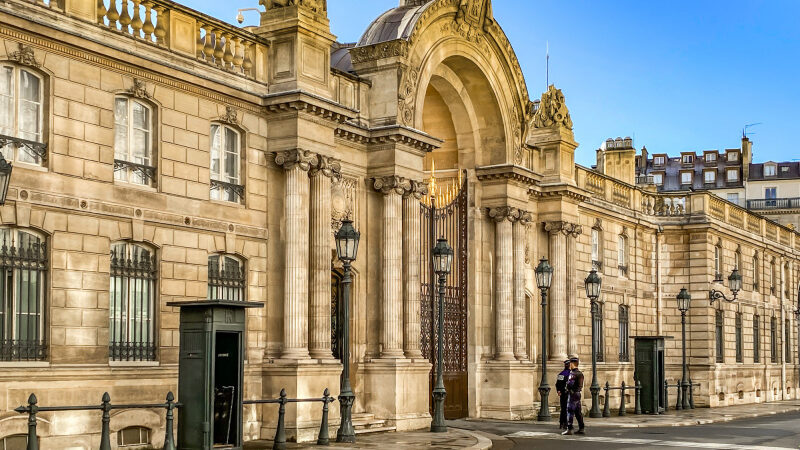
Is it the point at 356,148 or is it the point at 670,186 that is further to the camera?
the point at 670,186

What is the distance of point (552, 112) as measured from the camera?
36375 mm

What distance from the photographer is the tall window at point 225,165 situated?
22.8 m

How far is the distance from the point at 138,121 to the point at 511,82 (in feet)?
48.3

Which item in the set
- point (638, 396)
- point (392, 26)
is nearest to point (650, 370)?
point (638, 396)

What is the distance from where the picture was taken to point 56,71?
18891 mm

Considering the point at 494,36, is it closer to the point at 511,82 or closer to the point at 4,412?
the point at 511,82

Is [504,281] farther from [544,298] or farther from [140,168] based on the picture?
[140,168]

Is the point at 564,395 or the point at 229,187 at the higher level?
the point at 229,187

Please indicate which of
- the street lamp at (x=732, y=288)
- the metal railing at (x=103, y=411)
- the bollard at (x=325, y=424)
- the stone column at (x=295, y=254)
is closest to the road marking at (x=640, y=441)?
the bollard at (x=325, y=424)

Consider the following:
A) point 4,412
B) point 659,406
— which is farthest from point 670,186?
point 4,412

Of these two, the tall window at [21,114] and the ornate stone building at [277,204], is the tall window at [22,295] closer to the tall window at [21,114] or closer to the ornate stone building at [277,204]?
the ornate stone building at [277,204]

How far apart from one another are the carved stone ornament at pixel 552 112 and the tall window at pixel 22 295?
20.8 metres

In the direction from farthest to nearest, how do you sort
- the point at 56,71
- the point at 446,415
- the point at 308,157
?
the point at 446,415, the point at 308,157, the point at 56,71

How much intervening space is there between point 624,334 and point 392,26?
19055 mm
